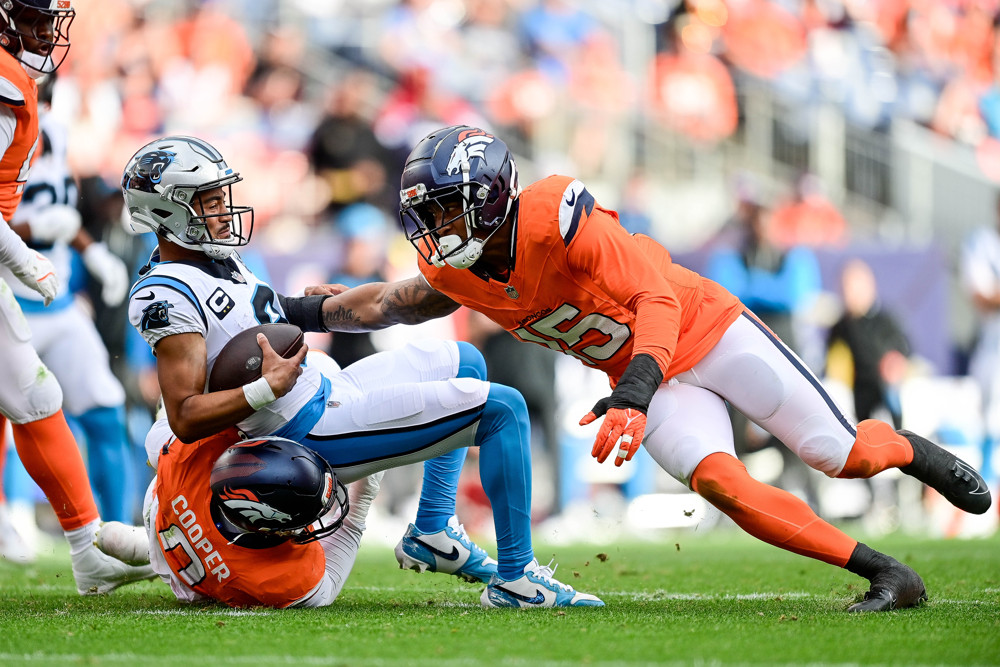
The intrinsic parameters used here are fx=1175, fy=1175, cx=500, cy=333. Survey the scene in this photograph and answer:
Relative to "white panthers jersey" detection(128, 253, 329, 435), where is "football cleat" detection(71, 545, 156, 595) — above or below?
below

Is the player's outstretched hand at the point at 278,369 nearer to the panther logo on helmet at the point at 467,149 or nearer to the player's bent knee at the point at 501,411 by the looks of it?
the player's bent knee at the point at 501,411

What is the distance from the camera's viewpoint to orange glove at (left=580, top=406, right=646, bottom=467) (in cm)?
335

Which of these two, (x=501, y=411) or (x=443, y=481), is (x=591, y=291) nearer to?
(x=501, y=411)

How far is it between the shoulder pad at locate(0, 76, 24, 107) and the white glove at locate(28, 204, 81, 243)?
4.33ft

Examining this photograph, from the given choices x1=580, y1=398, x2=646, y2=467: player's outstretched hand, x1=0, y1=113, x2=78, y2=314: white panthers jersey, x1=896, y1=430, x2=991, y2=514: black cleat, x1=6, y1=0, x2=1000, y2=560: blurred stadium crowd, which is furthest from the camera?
x1=6, y1=0, x2=1000, y2=560: blurred stadium crowd

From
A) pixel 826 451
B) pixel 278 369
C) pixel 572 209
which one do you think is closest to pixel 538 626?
pixel 278 369

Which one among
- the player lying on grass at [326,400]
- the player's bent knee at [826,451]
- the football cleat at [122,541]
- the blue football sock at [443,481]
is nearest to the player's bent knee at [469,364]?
the blue football sock at [443,481]

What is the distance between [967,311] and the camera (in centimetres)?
966

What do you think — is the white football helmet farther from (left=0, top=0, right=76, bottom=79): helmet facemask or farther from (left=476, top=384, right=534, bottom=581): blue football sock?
(left=476, top=384, right=534, bottom=581): blue football sock

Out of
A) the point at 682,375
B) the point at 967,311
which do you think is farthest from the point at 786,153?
the point at 682,375

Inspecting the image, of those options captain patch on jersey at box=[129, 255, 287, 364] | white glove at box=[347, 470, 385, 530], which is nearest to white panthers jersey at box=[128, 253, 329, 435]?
captain patch on jersey at box=[129, 255, 287, 364]

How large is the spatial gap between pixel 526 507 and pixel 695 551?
2945 millimetres

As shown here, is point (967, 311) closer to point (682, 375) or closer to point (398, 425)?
point (682, 375)

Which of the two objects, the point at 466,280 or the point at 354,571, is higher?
the point at 466,280
